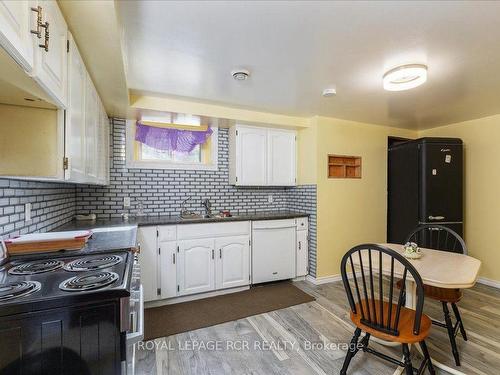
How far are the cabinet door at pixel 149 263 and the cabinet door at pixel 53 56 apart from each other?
168 cm

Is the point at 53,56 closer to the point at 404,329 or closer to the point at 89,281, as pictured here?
the point at 89,281

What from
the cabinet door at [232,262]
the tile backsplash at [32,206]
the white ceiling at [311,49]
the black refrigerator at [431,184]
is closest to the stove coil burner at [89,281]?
the tile backsplash at [32,206]

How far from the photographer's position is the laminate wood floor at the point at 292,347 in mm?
1825

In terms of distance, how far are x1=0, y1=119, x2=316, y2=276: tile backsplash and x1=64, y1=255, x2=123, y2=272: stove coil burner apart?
631 millimetres

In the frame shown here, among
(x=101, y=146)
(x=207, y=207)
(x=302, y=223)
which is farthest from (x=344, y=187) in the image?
(x=101, y=146)

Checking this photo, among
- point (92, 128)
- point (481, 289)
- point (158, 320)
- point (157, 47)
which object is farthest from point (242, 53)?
point (481, 289)

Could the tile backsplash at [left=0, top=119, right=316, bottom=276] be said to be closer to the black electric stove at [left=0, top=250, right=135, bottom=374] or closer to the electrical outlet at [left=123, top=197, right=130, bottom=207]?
the electrical outlet at [left=123, top=197, right=130, bottom=207]

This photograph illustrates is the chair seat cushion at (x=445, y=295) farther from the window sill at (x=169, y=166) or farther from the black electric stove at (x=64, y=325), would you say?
the window sill at (x=169, y=166)

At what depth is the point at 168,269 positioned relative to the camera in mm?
2760

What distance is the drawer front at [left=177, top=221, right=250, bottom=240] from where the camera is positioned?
283 centimetres

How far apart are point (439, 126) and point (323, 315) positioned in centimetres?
342

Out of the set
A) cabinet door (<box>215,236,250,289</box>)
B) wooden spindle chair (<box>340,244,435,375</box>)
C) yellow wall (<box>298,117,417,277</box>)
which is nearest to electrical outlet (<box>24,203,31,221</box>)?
cabinet door (<box>215,236,250,289</box>)

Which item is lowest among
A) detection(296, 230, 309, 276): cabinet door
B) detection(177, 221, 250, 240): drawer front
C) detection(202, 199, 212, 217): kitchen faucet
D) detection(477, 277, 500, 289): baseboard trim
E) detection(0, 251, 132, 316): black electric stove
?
detection(477, 277, 500, 289): baseboard trim

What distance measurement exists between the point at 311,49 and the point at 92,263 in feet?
6.35
